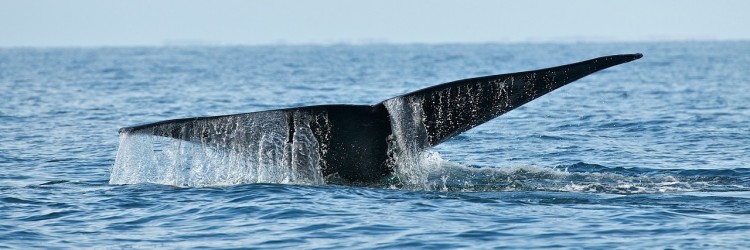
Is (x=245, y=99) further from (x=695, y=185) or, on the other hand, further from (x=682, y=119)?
(x=695, y=185)

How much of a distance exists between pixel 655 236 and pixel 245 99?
73.9 feet

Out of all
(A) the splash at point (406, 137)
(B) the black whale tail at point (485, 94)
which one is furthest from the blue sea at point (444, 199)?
(B) the black whale tail at point (485, 94)

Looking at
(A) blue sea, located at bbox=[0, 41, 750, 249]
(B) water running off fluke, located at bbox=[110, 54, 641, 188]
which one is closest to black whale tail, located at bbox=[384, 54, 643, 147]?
(B) water running off fluke, located at bbox=[110, 54, 641, 188]

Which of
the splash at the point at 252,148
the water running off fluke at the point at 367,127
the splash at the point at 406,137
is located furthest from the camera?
the splash at the point at 252,148

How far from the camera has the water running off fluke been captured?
9.57 meters

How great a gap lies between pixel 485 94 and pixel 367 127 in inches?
40.8

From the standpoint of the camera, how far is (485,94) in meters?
9.67

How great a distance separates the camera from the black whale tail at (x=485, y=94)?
9.38m

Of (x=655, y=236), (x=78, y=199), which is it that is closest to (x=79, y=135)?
(x=78, y=199)

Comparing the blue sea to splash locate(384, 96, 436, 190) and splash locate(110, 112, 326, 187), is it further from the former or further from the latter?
splash locate(384, 96, 436, 190)

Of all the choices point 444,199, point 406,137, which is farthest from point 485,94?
point 444,199

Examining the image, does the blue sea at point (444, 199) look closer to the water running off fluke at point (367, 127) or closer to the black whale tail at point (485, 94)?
the water running off fluke at point (367, 127)

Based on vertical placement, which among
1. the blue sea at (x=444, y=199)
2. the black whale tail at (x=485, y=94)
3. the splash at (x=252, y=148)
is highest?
the black whale tail at (x=485, y=94)

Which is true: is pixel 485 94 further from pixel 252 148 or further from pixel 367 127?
pixel 252 148
